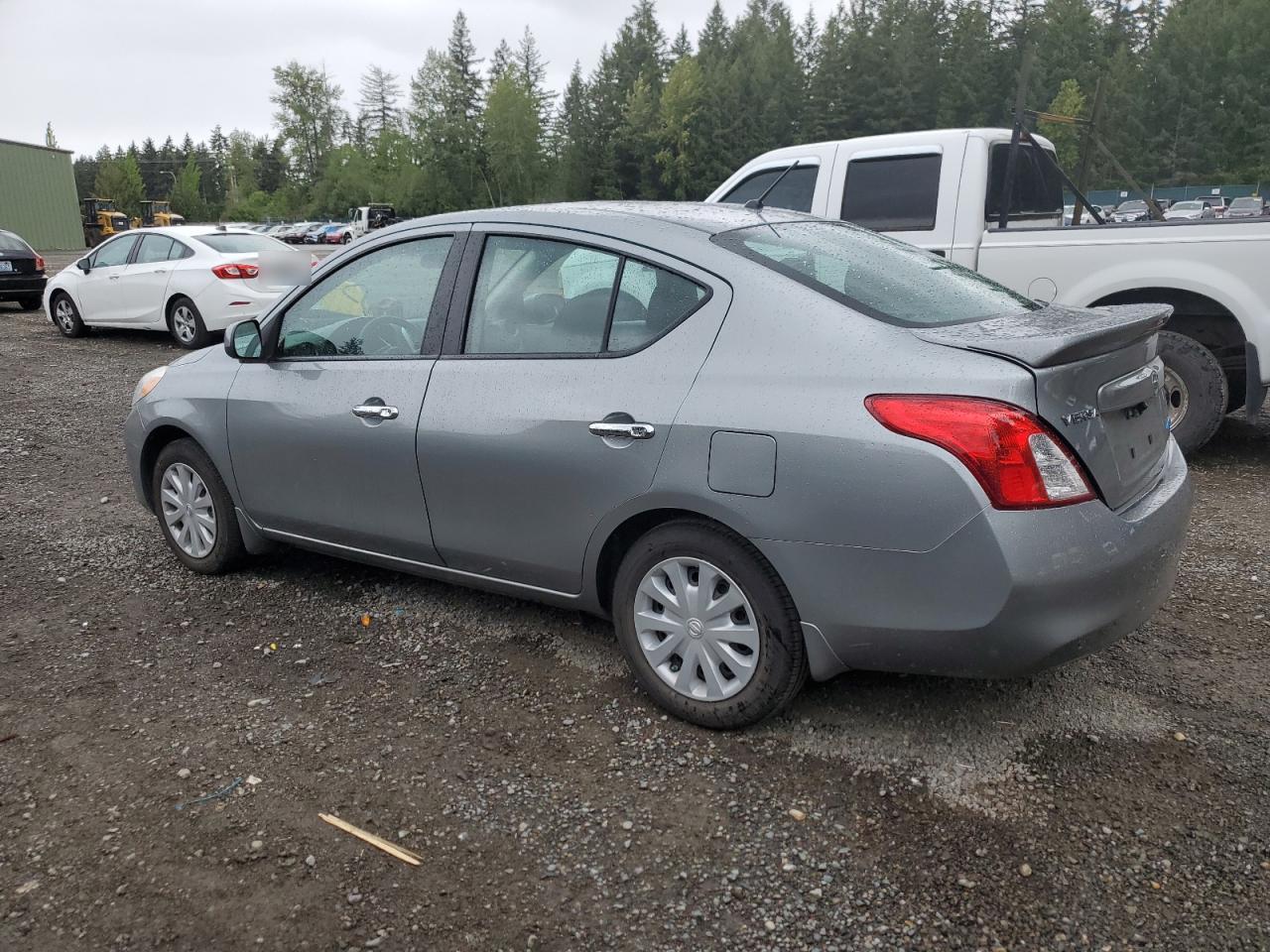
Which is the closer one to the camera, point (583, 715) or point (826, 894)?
point (826, 894)

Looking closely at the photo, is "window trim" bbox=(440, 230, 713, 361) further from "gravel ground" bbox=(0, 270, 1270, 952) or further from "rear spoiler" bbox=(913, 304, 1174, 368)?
"gravel ground" bbox=(0, 270, 1270, 952)

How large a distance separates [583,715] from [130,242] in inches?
486

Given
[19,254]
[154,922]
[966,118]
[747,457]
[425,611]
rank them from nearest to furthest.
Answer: [154,922]
[747,457]
[425,611]
[19,254]
[966,118]

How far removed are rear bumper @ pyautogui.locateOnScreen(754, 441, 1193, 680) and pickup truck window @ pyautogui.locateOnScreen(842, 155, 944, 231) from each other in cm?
448

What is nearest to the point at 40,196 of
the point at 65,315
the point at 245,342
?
the point at 65,315

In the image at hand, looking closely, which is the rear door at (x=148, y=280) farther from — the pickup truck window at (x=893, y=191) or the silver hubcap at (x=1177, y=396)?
the silver hubcap at (x=1177, y=396)

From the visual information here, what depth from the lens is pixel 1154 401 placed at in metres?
3.16

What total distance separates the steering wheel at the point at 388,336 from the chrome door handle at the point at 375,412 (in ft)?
0.74

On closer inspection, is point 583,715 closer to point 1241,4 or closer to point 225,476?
point 225,476

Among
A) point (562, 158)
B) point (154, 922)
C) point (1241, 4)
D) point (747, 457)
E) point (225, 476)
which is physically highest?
point (1241, 4)

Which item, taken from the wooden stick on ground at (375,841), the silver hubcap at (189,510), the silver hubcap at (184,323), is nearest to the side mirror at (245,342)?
the silver hubcap at (189,510)

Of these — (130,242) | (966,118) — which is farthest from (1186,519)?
(966,118)

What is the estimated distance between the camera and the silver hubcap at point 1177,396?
242 inches

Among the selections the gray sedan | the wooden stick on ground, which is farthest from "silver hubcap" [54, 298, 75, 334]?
the wooden stick on ground
